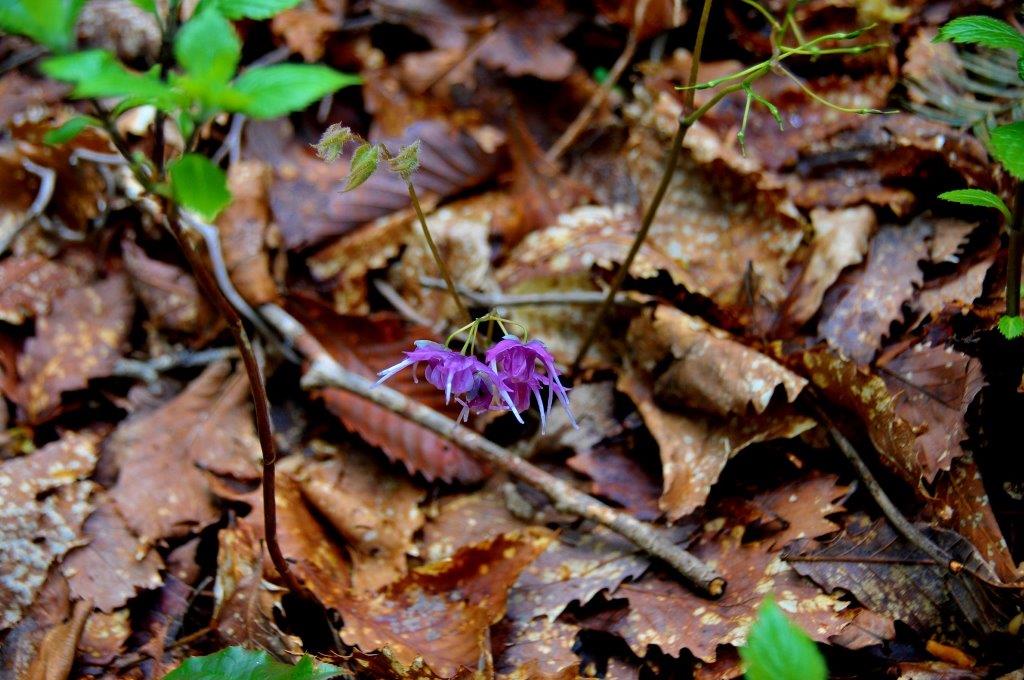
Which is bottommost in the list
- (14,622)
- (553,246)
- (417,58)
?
(14,622)

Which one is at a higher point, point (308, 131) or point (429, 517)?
point (308, 131)

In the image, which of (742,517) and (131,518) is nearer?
(742,517)

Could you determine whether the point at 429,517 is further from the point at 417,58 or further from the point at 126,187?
the point at 417,58

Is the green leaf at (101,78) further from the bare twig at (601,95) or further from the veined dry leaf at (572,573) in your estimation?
the bare twig at (601,95)

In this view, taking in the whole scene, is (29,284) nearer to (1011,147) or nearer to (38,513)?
(38,513)

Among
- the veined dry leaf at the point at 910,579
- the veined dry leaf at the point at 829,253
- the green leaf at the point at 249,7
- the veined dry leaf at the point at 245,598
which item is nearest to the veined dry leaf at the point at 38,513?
the veined dry leaf at the point at 245,598

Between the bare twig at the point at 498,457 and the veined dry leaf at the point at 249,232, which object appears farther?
the veined dry leaf at the point at 249,232

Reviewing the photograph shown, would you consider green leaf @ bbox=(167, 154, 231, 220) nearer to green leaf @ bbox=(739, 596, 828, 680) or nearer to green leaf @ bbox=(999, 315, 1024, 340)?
green leaf @ bbox=(739, 596, 828, 680)

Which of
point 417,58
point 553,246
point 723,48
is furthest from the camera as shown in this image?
point 417,58

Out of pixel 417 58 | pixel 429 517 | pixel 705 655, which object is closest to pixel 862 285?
pixel 705 655
